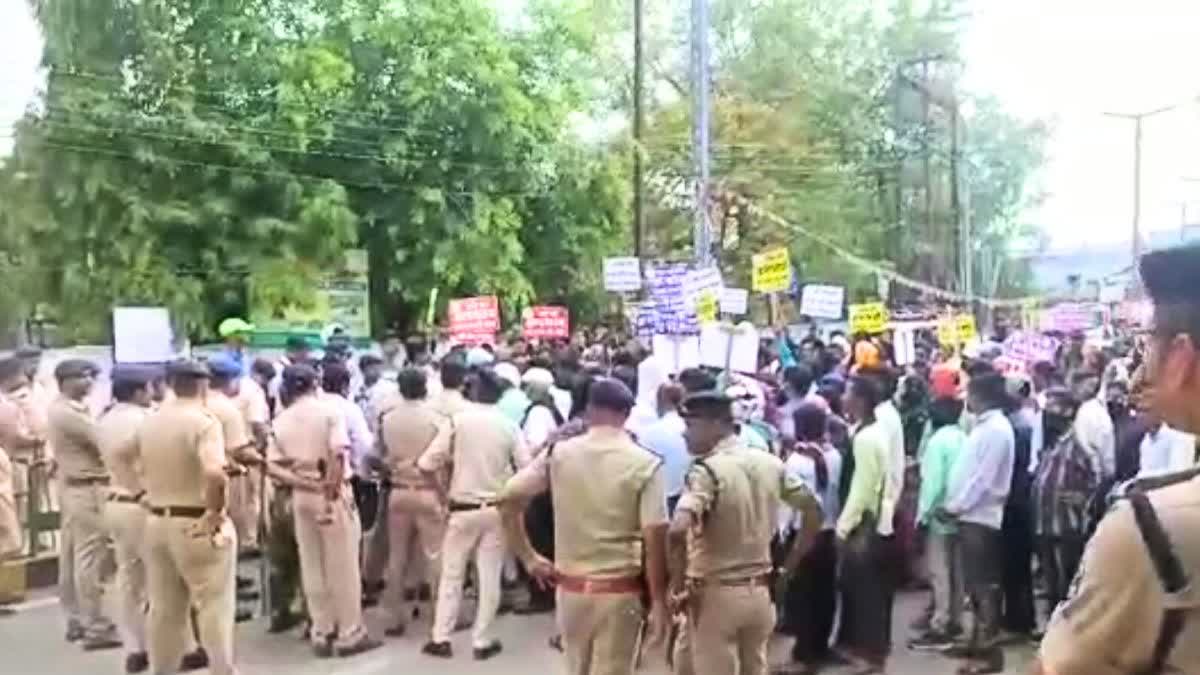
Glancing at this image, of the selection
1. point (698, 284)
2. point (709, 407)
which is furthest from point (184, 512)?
point (698, 284)

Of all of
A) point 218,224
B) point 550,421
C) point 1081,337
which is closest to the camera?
point 550,421

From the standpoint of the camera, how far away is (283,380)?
10.0 metres

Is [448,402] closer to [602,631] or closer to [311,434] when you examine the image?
[311,434]

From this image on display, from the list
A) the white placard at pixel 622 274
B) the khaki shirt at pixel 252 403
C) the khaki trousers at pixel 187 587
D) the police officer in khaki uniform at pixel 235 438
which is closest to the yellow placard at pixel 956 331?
the white placard at pixel 622 274

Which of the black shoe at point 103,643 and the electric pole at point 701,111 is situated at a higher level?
the electric pole at point 701,111

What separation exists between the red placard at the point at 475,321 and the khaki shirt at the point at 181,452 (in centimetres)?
866

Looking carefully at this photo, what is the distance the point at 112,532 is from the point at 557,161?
67.1 ft

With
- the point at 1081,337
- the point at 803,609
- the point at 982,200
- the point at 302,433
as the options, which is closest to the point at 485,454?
the point at 302,433

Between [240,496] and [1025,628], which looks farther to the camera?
[240,496]

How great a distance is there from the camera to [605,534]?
657cm

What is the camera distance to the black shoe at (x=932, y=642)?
32.7 feet

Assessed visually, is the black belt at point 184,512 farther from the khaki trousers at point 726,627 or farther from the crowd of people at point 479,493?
the khaki trousers at point 726,627

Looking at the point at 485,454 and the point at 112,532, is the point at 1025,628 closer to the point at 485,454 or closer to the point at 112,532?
the point at 485,454

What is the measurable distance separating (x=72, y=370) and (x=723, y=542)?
5224mm
